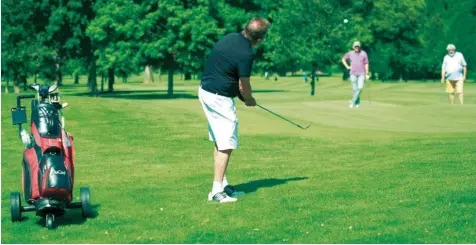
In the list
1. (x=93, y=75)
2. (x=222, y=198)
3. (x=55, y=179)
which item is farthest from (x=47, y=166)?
(x=93, y=75)

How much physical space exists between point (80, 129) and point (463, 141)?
31.9 feet

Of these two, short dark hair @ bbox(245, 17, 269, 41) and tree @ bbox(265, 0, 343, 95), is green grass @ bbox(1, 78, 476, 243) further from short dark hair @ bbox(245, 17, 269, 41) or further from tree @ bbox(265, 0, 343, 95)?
tree @ bbox(265, 0, 343, 95)

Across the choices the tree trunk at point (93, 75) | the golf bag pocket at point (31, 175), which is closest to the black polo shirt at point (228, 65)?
the golf bag pocket at point (31, 175)

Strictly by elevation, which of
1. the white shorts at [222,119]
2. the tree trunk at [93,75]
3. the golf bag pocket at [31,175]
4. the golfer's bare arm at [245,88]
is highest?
the golfer's bare arm at [245,88]

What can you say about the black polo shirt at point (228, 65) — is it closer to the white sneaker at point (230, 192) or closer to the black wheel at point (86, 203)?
the white sneaker at point (230, 192)

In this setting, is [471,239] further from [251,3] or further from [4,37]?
[4,37]

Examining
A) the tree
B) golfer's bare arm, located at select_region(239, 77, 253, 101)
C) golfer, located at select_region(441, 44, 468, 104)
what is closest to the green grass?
golfer's bare arm, located at select_region(239, 77, 253, 101)

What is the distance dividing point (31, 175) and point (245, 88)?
278 cm

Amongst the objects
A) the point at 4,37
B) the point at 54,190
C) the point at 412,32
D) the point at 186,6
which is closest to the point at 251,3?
the point at 186,6

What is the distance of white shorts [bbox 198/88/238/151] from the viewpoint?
9.59 meters

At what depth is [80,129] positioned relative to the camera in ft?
66.8

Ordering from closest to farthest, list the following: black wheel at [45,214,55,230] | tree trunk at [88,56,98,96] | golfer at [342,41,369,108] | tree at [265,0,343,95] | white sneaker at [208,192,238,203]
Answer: black wheel at [45,214,55,230]
white sneaker at [208,192,238,203]
golfer at [342,41,369,108]
tree at [265,0,343,95]
tree trunk at [88,56,98,96]

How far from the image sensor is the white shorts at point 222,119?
9586 mm

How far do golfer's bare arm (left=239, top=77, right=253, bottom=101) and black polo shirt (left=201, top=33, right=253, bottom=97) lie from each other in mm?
61
